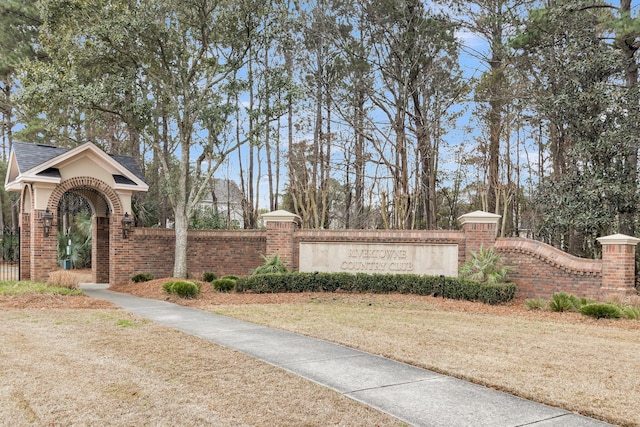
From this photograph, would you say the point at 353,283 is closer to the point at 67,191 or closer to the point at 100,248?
the point at 67,191

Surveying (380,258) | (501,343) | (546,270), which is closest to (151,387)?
(501,343)

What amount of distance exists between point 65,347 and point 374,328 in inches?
194

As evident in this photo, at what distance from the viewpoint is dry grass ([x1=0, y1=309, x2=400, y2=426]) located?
437cm

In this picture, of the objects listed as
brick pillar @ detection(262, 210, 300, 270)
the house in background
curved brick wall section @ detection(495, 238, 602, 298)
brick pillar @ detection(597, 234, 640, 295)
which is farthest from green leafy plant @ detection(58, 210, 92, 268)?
brick pillar @ detection(597, 234, 640, 295)

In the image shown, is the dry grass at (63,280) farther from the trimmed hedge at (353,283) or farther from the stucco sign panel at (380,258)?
the stucco sign panel at (380,258)

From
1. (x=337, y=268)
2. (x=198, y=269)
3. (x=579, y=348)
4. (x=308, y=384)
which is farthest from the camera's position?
(x=198, y=269)

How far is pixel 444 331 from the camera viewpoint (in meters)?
8.70

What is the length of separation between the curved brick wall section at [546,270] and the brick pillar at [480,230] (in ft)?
1.09

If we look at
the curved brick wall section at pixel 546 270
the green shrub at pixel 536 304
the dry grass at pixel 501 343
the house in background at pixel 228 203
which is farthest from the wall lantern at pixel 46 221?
the green shrub at pixel 536 304

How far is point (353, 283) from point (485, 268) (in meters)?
3.60

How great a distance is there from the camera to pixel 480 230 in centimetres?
1419

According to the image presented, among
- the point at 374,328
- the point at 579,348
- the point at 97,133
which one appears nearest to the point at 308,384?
the point at 374,328

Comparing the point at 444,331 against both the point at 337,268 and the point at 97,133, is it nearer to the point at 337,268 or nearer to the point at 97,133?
the point at 337,268

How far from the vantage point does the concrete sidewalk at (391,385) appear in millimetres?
4469
